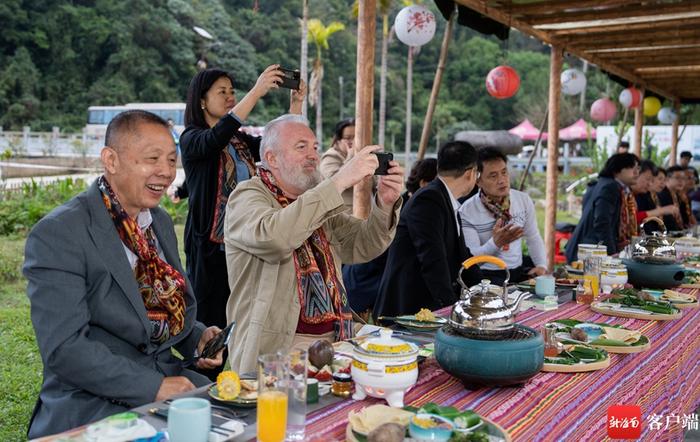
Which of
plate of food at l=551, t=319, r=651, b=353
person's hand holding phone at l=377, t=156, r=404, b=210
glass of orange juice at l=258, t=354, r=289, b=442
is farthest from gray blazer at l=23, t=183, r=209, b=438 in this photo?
plate of food at l=551, t=319, r=651, b=353

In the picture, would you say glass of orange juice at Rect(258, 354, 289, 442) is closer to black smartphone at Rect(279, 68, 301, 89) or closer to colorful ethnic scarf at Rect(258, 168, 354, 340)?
colorful ethnic scarf at Rect(258, 168, 354, 340)

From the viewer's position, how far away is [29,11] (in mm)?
28891

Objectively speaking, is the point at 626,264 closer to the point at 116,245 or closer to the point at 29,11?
the point at 116,245

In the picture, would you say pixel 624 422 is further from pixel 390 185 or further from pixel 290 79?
pixel 290 79

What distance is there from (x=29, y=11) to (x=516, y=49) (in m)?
32.3

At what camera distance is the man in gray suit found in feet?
6.01

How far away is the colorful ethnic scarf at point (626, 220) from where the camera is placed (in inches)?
228

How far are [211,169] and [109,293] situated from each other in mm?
1578

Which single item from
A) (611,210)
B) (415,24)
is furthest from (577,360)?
(415,24)

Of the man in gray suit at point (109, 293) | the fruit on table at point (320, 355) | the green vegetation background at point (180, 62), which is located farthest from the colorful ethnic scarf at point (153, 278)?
the green vegetation background at point (180, 62)

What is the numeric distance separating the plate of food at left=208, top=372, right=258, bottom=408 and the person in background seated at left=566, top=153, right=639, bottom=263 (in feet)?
13.8

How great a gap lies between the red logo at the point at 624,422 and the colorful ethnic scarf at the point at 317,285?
3.31 ft

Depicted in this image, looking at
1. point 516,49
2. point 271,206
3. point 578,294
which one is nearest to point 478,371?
point 271,206

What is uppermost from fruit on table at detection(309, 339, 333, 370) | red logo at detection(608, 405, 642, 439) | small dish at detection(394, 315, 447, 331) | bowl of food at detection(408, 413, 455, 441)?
fruit on table at detection(309, 339, 333, 370)
